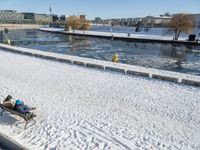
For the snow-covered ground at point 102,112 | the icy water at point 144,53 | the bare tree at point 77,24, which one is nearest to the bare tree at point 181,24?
the icy water at point 144,53

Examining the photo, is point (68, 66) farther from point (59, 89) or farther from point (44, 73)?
point (59, 89)

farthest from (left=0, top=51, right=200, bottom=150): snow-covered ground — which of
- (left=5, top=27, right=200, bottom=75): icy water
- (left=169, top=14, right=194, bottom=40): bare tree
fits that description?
(left=169, top=14, right=194, bottom=40): bare tree

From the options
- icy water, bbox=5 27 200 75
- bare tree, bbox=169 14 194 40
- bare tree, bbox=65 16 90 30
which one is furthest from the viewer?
bare tree, bbox=65 16 90 30

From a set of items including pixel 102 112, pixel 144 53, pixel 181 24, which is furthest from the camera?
pixel 181 24

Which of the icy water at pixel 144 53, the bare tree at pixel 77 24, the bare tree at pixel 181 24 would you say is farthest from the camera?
the bare tree at pixel 77 24

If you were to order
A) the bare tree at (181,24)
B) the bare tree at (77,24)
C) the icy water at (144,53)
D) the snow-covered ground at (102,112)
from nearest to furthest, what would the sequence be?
the snow-covered ground at (102,112), the icy water at (144,53), the bare tree at (181,24), the bare tree at (77,24)

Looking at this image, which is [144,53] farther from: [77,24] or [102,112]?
[77,24]

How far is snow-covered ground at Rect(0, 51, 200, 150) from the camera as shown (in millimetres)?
6891

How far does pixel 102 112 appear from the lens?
9.05 m

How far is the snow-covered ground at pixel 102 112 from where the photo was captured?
6.89 metres

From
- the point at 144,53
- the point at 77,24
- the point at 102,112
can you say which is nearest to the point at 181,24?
the point at 144,53

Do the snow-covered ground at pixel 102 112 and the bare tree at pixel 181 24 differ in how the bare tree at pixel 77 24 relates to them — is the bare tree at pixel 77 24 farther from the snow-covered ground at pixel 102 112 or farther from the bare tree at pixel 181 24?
the snow-covered ground at pixel 102 112

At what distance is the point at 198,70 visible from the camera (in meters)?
20.7

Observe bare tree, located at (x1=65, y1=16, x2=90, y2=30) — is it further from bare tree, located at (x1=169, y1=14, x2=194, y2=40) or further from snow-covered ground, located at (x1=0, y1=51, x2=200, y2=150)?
snow-covered ground, located at (x1=0, y1=51, x2=200, y2=150)
